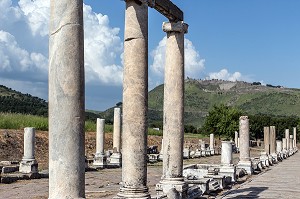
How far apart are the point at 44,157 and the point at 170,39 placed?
23636 mm

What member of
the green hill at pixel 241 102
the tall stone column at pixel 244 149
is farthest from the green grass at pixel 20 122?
the green hill at pixel 241 102

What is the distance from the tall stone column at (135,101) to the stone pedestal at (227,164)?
10.3m

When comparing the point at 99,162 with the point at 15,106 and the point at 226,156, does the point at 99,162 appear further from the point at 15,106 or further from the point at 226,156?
the point at 15,106

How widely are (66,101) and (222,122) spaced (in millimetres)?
70539

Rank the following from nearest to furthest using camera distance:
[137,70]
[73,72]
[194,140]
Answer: [73,72], [137,70], [194,140]

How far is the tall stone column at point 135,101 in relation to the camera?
9914 millimetres

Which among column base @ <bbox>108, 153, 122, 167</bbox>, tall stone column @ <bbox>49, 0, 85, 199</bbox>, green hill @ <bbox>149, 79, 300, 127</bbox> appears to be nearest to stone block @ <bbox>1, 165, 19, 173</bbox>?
column base @ <bbox>108, 153, 122, 167</bbox>

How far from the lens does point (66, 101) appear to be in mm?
6773

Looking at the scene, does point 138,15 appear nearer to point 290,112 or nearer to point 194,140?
point 194,140

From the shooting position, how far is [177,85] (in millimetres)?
12586

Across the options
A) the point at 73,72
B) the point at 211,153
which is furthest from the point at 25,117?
the point at 73,72

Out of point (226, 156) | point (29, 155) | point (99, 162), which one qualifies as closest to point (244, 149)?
point (226, 156)

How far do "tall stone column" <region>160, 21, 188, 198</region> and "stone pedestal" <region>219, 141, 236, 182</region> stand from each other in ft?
24.8

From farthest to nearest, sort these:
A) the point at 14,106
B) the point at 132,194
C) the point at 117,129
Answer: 1. the point at 14,106
2. the point at 117,129
3. the point at 132,194
